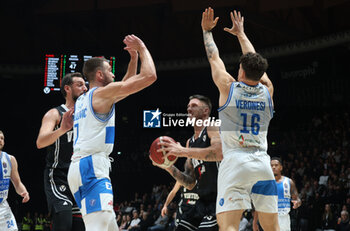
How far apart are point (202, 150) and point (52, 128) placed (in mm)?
1648

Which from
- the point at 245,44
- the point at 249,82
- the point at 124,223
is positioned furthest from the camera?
the point at 124,223

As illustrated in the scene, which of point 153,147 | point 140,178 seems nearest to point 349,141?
point 140,178

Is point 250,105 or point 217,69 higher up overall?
point 217,69

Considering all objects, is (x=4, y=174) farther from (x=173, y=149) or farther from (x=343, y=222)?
(x=343, y=222)

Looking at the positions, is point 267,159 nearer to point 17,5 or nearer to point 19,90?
point 17,5

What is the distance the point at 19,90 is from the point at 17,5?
459 centimetres

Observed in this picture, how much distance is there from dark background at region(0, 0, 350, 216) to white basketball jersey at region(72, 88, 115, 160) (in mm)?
13243

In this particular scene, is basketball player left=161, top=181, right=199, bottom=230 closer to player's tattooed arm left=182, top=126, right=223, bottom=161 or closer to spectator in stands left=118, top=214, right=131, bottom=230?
player's tattooed arm left=182, top=126, right=223, bottom=161

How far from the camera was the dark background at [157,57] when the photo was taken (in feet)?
59.9

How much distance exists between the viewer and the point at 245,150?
430 cm

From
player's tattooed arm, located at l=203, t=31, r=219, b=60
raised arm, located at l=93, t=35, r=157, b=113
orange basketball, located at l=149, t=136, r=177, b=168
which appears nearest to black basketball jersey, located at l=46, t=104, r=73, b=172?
orange basketball, located at l=149, t=136, r=177, b=168

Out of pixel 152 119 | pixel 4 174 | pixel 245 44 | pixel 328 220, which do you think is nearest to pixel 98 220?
pixel 245 44

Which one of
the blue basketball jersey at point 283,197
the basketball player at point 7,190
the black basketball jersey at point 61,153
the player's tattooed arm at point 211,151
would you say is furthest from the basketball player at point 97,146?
the blue basketball jersey at point 283,197

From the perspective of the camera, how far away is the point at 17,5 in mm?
19500
